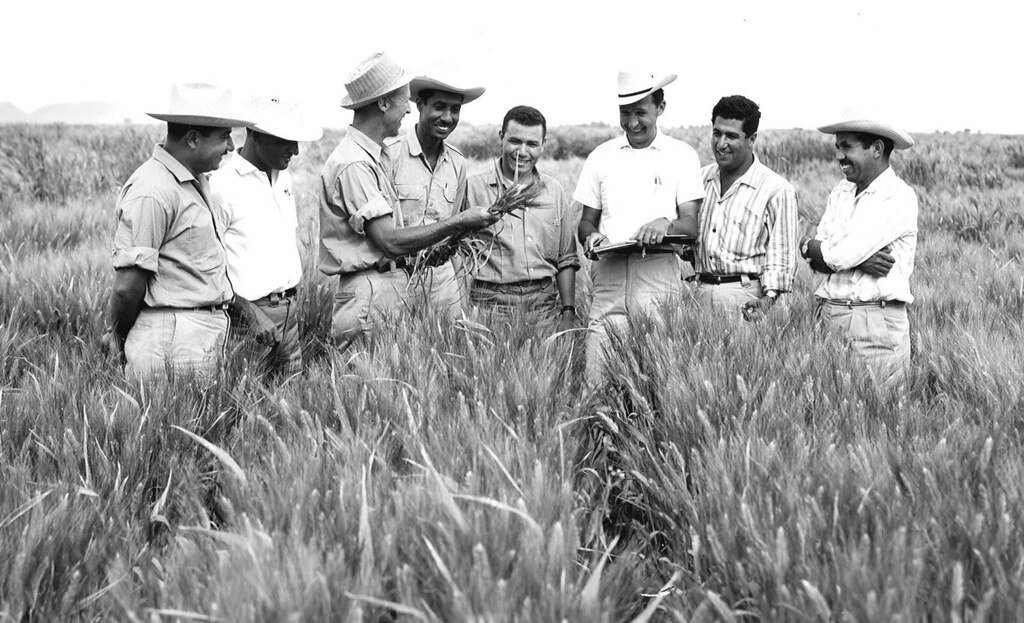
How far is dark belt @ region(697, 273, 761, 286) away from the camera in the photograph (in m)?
4.19

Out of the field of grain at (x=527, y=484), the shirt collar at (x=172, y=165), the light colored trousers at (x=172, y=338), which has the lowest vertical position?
the field of grain at (x=527, y=484)

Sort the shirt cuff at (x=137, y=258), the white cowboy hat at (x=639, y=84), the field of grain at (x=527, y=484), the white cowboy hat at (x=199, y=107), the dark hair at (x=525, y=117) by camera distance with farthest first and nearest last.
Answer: the dark hair at (x=525, y=117) < the white cowboy hat at (x=639, y=84) < the white cowboy hat at (x=199, y=107) < the shirt cuff at (x=137, y=258) < the field of grain at (x=527, y=484)

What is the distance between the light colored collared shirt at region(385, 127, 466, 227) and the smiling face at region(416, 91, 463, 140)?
8cm

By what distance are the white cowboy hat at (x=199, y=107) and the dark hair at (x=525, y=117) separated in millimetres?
1493

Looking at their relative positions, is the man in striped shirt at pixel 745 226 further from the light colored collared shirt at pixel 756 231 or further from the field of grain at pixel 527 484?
the field of grain at pixel 527 484

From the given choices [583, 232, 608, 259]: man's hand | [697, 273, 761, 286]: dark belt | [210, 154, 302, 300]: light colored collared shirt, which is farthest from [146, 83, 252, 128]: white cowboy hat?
[697, 273, 761, 286]: dark belt

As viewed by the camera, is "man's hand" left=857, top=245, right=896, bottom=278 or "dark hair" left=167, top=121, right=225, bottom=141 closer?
"dark hair" left=167, top=121, right=225, bottom=141

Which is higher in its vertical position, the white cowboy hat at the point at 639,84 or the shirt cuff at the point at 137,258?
the white cowboy hat at the point at 639,84

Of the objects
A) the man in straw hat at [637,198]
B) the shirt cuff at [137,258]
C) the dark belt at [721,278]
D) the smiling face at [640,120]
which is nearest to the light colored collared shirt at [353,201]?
the shirt cuff at [137,258]

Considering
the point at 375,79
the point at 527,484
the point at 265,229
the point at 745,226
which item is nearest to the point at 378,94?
the point at 375,79

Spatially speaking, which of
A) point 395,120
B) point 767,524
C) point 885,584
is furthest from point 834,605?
point 395,120

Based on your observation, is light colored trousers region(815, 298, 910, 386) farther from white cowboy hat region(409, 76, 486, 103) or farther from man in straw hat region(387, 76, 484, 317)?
white cowboy hat region(409, 76, 486, 103)

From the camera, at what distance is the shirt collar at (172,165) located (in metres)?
3.26

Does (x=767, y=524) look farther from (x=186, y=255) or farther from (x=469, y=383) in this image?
(x=186, y=255)
